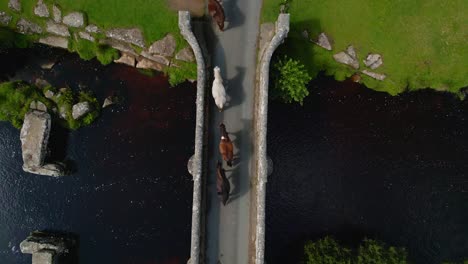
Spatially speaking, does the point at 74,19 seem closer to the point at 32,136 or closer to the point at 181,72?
the point at 181,72

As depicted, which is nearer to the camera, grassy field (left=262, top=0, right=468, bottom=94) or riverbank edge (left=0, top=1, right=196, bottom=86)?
grassy field (left=262, top=0, right=468, bottom=94)

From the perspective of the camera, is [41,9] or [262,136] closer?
[262,136]

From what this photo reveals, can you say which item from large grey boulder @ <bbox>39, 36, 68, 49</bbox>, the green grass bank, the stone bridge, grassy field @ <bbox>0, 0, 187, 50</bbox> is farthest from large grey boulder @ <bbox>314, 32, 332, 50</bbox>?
large grey boulder @ <bbox>39, 36, 68, 49</bbox>

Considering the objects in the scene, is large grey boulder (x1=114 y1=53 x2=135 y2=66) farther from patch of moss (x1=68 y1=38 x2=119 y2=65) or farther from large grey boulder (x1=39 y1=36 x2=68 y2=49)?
large grey boulder (x1=39 y1=36 x2=68 y2=49)

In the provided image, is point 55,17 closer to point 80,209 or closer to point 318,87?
point 80,209

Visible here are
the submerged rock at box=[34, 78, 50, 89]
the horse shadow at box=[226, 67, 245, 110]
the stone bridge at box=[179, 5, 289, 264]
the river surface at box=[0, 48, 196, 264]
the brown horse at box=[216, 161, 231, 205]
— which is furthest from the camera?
the submerged rock at box=[34, 78, 50, 89]

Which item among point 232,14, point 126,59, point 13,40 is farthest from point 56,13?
point 232,14
